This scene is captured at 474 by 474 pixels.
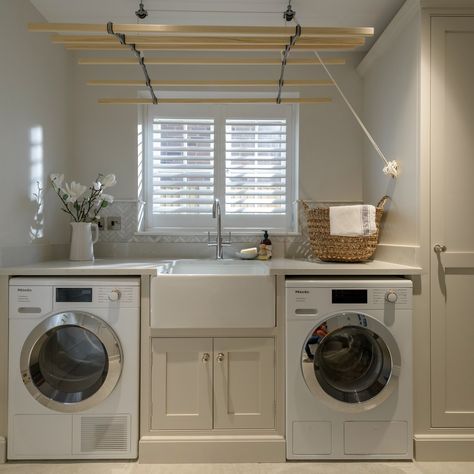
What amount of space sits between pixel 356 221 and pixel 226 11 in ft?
4.52

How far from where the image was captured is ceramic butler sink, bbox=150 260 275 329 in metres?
1.83

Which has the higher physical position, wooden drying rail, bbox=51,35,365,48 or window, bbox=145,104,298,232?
wooden drying rail, bbox=51,35,365,48

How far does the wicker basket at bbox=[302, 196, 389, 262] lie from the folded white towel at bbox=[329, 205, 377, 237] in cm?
4

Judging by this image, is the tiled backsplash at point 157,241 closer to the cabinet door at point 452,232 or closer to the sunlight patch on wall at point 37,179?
the sunlight patch on wall at point 37,179

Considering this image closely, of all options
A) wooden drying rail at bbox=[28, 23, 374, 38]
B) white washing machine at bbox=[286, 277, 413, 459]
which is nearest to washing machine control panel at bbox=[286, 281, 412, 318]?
white washing machine at bbox=[286, 277, 413, 459]

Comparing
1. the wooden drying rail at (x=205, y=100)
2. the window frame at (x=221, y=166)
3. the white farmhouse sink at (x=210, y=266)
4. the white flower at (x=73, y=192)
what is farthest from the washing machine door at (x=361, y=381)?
the white flower at (x=73, y=192)

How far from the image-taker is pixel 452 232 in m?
1.89

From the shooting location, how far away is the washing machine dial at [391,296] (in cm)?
183

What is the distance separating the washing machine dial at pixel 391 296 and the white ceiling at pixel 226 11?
1.55 meters

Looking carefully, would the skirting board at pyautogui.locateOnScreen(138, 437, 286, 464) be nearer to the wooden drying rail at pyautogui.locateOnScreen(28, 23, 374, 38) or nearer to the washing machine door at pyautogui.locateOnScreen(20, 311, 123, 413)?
the washing machine door at pyautogui.locateOnScreen(20, 311, 123, 413)

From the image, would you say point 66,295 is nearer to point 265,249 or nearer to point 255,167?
point 265,249

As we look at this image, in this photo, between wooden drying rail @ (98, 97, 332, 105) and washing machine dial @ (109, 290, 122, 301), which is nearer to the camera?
washing machine dial @ (109, 290, 122, 301)

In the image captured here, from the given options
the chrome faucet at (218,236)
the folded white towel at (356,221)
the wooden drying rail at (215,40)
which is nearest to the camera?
the wooden drying rail at (215,40)

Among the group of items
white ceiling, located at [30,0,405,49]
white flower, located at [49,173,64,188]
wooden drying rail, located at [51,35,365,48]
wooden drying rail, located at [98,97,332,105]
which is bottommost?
white flower, located at [49,173,64,188]
